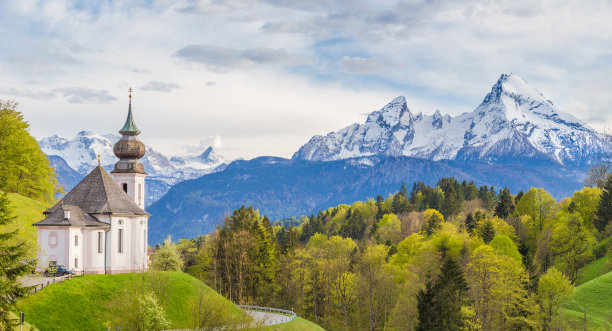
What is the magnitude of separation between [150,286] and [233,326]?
1398 cm

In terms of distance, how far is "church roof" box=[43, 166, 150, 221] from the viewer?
3118 inches

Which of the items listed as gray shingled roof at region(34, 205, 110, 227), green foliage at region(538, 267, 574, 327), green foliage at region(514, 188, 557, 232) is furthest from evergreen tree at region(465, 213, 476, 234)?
gray shingled roof at region(34, 205, 110, 227)

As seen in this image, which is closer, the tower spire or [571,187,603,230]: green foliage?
the tower spire

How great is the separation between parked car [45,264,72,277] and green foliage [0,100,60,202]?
17.5 metres

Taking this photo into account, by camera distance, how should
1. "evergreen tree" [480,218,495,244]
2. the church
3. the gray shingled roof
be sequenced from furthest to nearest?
"evergreen tree" [480,218,495,244]
the gray shingled roof
the church

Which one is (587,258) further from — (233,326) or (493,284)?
(233,326)

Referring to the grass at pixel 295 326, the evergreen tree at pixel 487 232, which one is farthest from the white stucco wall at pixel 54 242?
the evergreen tree at pixel 487 232

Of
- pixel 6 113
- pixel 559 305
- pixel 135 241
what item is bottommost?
pixel 559 305

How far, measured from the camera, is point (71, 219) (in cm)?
7406

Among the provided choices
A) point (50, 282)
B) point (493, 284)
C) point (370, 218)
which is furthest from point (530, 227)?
point (50, 282)

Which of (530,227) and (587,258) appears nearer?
(587,258)

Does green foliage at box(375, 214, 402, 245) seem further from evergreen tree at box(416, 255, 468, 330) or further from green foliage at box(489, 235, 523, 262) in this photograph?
evergreen tree at box(416, 255, 468, 330)

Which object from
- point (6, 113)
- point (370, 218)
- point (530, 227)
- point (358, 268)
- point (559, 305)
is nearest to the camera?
point (559, 305)

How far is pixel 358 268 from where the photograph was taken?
105 meters
